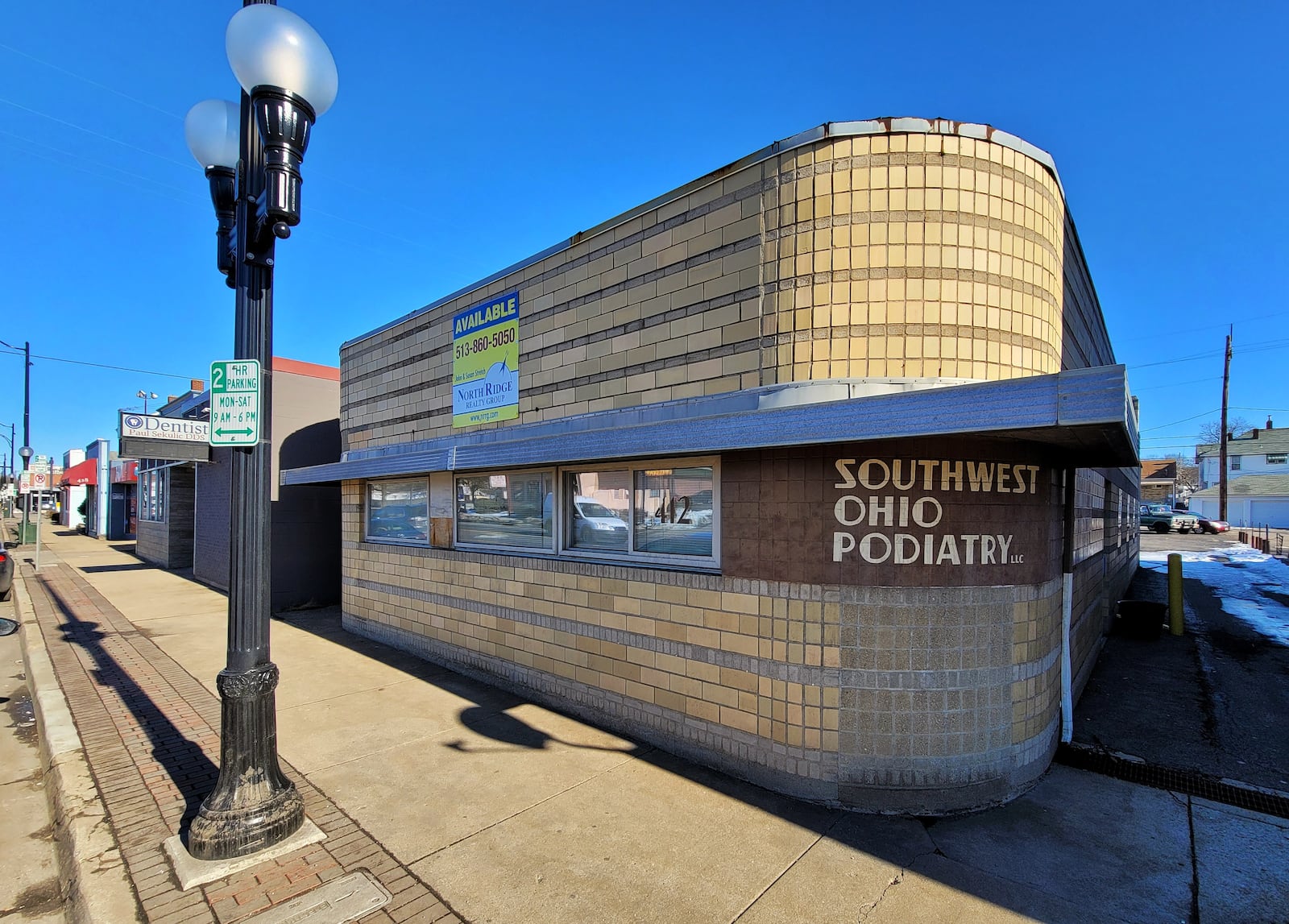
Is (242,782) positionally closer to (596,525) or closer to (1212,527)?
(596,525)

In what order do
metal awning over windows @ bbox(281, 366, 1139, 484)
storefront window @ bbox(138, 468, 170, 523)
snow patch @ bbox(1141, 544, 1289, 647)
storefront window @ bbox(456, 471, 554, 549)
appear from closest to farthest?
metal awning over windows @ bbox(281, 366, 1139, 484), storefront window @ bbox(456, 471, 554, 549), snow patch @ bbox(1141, 544, 1289, 647), storefront window @ bbox(138, 468, 170, 523)

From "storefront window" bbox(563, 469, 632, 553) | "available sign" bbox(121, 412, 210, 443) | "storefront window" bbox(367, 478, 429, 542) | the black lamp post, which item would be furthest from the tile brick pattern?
"storefront window" bbox(367, 478, 429, 542)

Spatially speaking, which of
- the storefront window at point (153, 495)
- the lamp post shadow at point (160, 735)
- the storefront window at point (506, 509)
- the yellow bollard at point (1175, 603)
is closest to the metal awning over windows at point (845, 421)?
the storefront window at point (506, 509)

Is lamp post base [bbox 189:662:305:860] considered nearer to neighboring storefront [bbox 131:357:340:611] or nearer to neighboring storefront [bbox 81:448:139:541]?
neighboring storefront [bbox 131:357:340:611]

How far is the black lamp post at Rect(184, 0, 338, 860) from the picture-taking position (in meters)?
3.51

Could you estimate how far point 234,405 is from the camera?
381cm

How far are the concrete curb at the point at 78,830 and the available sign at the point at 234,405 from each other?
2482mm

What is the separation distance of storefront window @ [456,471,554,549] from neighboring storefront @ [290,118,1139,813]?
1.02 metres

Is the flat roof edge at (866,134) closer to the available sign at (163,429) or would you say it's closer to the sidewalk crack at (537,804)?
the available sign at (163,429)

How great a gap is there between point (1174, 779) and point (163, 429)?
7910mm

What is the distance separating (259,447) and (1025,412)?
4.39m

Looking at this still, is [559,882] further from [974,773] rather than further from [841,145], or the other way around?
[841,145]

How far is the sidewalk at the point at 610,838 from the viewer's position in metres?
3.33

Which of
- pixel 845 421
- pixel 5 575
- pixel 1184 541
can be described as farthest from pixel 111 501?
pixel 1184 541
